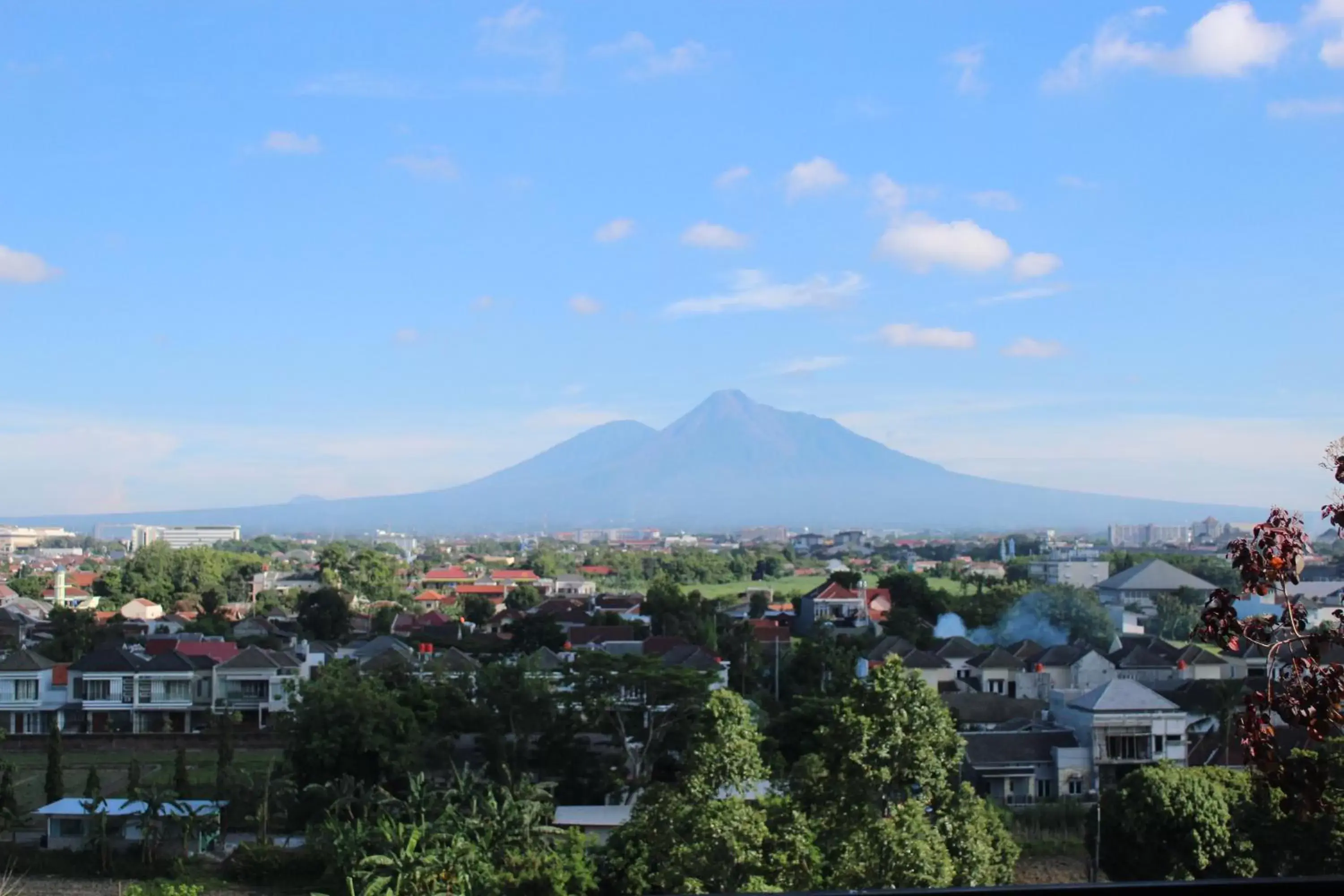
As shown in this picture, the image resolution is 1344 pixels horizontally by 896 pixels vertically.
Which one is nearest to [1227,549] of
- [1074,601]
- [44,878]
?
[44,878]

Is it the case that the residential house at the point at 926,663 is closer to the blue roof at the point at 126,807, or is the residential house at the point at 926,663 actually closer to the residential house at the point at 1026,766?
the residential house at the point at 1026,766

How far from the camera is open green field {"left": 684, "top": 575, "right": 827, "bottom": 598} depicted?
27.2 m

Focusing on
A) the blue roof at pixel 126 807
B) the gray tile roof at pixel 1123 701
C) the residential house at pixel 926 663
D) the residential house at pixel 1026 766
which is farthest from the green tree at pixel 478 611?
the gray tile roof at pixel 1123 701

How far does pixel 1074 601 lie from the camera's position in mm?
17125

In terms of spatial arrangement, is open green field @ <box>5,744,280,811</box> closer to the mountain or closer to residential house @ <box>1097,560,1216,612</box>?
residential house @ <box>1097,560,1216,612</box>

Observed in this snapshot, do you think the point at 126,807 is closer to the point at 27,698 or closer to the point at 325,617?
the point at 27,698

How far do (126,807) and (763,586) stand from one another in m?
22.8

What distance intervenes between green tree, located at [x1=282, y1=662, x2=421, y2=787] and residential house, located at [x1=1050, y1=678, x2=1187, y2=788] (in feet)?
16.7

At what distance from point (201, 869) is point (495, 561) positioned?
122ft

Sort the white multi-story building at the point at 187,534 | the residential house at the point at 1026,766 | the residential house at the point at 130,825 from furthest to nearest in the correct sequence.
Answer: the white multi-story building at the point at 187,534, the residential house at the point at 1026,766, the residential house at the point at 130,825

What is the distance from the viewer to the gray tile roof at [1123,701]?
928cm

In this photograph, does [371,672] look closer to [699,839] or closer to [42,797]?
[42,797]

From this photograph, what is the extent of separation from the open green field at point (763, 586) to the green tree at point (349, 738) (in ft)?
54.5

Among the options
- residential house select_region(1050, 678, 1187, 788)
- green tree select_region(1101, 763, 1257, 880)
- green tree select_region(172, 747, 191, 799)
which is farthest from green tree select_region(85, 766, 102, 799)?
residential house select_region(1050, 678, 1187, 788)
